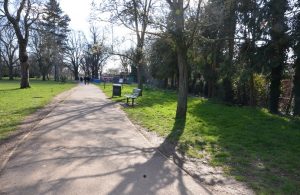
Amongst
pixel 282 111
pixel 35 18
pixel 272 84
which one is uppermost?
pixel 35 18

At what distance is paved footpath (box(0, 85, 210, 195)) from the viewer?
228 inches

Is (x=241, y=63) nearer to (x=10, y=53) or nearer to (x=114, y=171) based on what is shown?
(x=114, y=171)

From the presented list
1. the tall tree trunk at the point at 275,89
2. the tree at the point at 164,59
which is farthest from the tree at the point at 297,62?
the tree at the point at 164,59

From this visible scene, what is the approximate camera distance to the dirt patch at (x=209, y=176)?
600 cm

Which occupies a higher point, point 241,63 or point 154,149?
point 241,63

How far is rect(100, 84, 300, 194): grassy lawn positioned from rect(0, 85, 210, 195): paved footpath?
1.06 meters

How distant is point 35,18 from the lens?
3528 cm

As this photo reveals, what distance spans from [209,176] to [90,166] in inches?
86.0

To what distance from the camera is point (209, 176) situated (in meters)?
6.73

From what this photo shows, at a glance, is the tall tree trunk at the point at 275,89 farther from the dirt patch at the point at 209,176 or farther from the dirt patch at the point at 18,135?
the dirt patch at the point at 209,176

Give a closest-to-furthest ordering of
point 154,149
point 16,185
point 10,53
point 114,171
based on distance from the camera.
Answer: point 16,185
point 114,171
point 154,149
point 10,53

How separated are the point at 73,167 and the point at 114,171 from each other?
0.78 m

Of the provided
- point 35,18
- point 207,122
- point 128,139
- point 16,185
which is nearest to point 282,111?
point 207,122

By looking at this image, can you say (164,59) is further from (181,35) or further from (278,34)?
(181,35)
